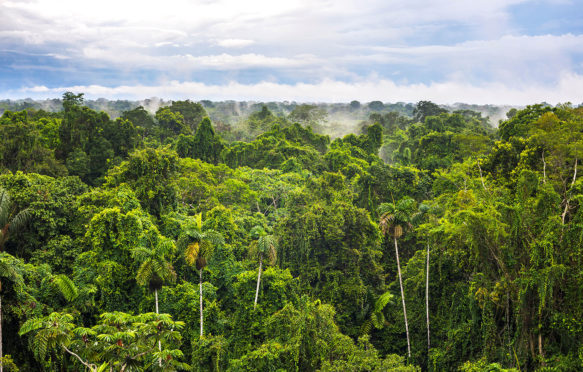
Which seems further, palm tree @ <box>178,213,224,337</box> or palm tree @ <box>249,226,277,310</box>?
palm tree @ <box>249,226,277,310</box>

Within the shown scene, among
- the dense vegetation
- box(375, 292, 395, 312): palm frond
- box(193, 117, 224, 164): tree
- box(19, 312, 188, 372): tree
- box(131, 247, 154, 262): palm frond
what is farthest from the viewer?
box(193, 117, 224, 164): tree

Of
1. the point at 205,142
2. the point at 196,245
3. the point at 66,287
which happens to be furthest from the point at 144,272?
the point at 205,142

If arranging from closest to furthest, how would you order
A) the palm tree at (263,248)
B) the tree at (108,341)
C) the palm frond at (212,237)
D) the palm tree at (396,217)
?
the tree at (108,341), the palm frond at (212,237), the palm tree at (263,248), the palm tree at (396,217)

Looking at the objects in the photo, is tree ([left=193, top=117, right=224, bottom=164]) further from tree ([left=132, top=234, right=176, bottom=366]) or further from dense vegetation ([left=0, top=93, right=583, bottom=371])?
tree ([left=132, top=234, right=176, bottom=366])

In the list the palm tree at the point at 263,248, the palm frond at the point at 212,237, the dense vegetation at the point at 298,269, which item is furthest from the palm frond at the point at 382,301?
the palm frond at the point at 212,237

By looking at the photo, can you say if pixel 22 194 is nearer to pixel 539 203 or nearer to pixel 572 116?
pixel 539 203

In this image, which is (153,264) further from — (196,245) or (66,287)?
(66,287)

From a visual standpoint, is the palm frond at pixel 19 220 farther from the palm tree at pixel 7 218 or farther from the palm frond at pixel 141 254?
the palm frond at pixel 141 254

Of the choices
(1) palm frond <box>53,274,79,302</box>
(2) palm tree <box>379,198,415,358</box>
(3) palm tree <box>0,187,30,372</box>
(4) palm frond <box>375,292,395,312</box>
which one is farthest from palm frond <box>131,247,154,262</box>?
(4) palm frond <box>375,292,395,312</box>

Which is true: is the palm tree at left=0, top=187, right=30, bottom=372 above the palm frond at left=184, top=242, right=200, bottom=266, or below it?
above
